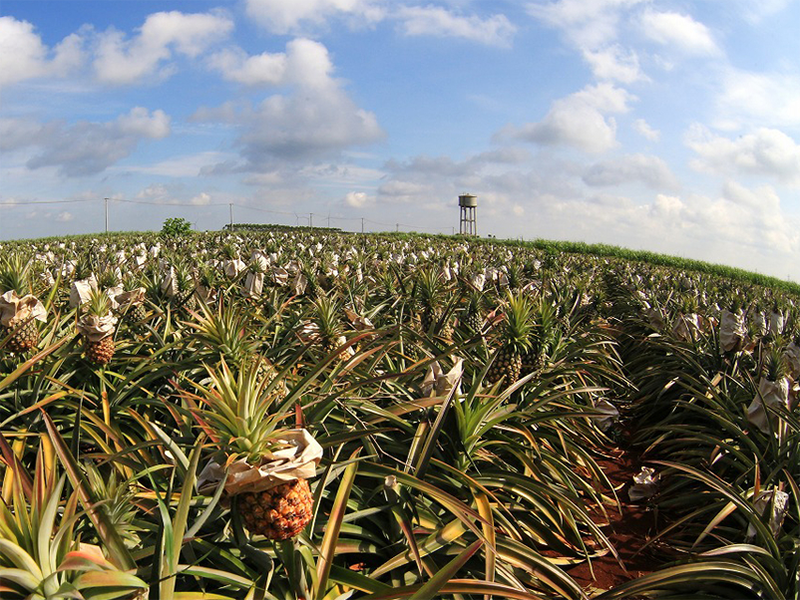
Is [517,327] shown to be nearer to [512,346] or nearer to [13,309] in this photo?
[512,346]

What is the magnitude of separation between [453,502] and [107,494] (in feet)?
4.02

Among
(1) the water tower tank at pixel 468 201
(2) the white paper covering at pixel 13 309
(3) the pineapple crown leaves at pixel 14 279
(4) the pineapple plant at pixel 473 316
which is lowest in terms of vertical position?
(4) the pineapple plant at pixel 473 316

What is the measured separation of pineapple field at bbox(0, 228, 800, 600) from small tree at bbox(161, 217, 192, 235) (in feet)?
47.1

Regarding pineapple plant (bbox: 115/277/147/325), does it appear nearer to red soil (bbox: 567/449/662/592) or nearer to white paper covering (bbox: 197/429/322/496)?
white paper covering (bbox: 197/429/322/496)

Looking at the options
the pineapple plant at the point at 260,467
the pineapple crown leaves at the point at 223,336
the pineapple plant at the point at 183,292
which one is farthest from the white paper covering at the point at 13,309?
the pineapple plant at the point at 260,467

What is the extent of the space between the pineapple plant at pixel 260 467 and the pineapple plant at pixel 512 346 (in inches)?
85.1

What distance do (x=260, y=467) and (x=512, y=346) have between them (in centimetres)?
255

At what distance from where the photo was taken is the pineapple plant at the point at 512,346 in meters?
3.67

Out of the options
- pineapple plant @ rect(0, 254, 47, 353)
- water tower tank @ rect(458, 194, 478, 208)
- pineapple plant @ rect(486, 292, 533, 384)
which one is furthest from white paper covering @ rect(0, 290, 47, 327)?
water tower tank @ rect(458, 194, 478, 208)

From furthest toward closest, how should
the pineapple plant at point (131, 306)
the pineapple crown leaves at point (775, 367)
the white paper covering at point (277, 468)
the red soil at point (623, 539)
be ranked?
the pineapple crown leaves at point (775, 367) < the pineapple plant at point (131, 306) < the red soil at point (623, 539) < the white paper covering at point (277, 468)

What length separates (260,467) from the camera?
1.57 m

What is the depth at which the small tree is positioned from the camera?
62.5 feet

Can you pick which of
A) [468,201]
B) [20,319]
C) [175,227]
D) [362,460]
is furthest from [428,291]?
[468,201]

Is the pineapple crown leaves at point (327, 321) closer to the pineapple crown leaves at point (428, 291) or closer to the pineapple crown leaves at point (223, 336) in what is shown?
the pineapple crown leaves at point (223, 336)
